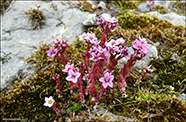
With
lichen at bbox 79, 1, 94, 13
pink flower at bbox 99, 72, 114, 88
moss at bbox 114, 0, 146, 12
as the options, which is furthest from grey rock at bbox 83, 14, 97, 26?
pink flower at bbox 99, 72, 114, 88

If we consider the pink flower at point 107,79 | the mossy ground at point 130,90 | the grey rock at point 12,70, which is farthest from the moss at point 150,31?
the grey rock at point 12,70

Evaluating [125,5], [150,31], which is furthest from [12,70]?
[125,5]

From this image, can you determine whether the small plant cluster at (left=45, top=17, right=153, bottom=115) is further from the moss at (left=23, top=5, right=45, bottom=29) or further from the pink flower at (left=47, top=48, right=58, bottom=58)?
the moss at (left=23, top=5, right=45, bottom=29)

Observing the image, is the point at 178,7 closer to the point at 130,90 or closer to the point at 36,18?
the point at 130,90

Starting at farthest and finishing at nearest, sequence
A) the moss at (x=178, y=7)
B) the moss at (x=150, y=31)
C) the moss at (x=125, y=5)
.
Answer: the moss at (x=178, y=7) → the moss at (x=125, y=5) → the moss at (x=150, y=31)

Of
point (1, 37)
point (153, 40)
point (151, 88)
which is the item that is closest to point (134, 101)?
point (151, 88)

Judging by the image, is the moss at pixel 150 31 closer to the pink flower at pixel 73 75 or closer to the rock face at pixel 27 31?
the rock face at pixel 27 31
